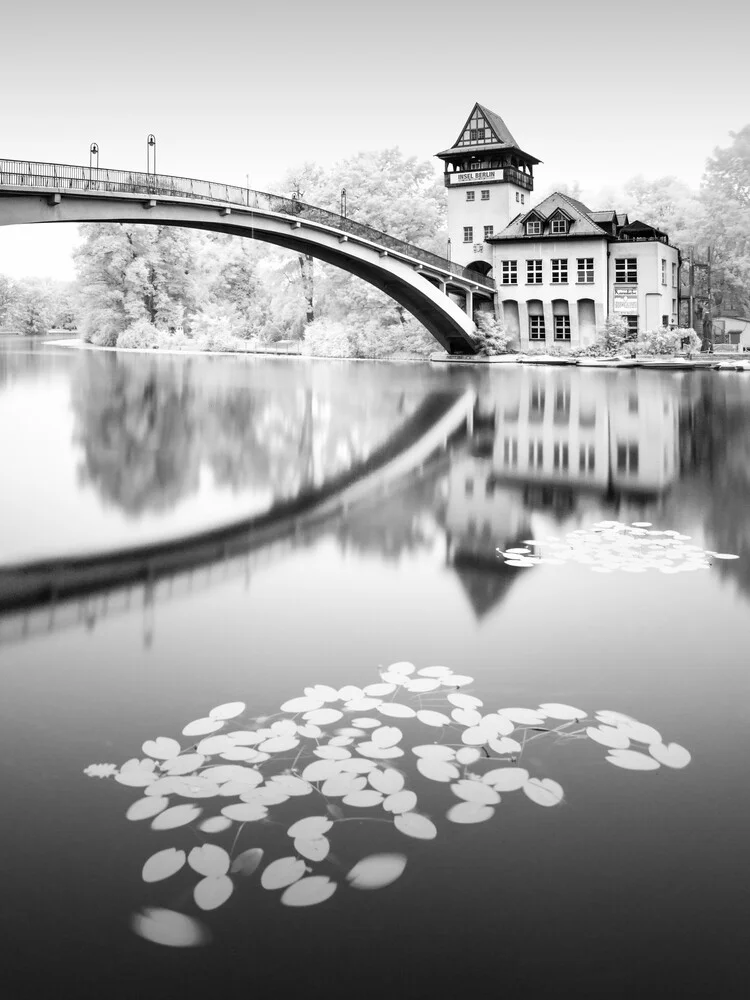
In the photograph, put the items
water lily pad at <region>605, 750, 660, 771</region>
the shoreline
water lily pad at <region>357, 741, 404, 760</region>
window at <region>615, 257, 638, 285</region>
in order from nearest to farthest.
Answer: water lily pad at <region>605, 750, 660, 771</region>
water lily pad at <region>357, 741, 404, 760</region>
the shoreline
window at <region>615, 257, 638, 285</region>

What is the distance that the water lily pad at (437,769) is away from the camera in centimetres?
458

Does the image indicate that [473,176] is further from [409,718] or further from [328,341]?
[409,718]

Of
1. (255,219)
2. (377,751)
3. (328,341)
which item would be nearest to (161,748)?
(377,751)

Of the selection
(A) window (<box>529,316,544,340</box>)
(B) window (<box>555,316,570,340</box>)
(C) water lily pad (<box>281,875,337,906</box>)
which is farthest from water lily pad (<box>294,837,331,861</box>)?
(A) window (<box>529,316,544,340</box>)

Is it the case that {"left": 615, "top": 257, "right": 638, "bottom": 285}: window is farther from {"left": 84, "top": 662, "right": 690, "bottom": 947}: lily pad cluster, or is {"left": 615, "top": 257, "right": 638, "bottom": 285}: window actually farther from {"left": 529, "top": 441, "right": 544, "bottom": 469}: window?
{"left": 84, "top": 662, "right": 690, "bottom": 947}: lily pad cluster

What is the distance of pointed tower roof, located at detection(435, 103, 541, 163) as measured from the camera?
61594 millimetres

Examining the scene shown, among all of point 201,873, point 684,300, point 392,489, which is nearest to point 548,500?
point 392,489

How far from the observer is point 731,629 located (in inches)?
279

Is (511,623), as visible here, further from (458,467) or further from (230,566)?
(458,467)

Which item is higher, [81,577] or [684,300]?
[684,300]

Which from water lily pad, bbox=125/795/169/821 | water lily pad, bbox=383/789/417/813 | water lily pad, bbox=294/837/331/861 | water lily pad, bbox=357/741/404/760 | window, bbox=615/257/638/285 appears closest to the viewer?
water lily pad, bbox=294/837/331/861

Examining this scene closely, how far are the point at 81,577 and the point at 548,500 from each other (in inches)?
248

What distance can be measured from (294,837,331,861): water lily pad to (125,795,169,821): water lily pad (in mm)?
621

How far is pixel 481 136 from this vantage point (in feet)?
206
